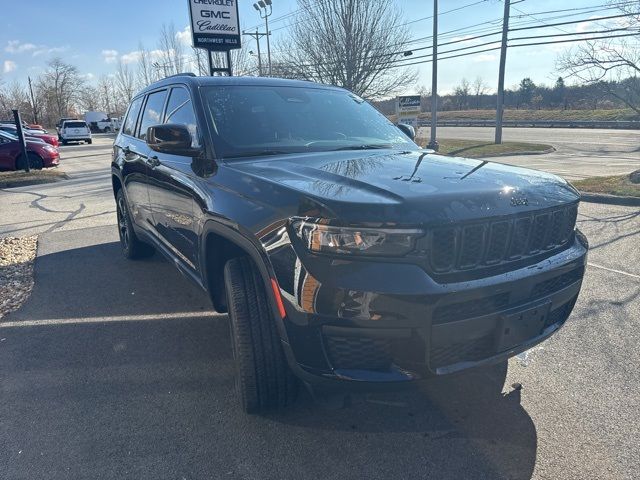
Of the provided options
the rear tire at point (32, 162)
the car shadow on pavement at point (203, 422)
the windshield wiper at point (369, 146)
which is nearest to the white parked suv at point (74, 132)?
the rear tire at point (32, 162)

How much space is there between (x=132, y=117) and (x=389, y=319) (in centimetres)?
433

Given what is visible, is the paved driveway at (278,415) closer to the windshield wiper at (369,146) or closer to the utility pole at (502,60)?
the windshield wiper at (369,146)

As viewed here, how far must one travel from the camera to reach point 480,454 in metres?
2.41

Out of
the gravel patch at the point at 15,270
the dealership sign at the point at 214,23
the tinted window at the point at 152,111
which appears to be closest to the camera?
the tinted window at the point at 152,111

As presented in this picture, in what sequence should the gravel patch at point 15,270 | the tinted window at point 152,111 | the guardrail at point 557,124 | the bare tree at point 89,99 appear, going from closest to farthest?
the tinted window at point 152,111 → the gravel patch at point 15,270 → the guardrail at point 557,124 → the bare tree at point 89,99

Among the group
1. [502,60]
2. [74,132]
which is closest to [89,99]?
[74,132]

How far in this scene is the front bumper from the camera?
6.64 ft

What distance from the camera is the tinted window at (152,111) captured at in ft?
13.9

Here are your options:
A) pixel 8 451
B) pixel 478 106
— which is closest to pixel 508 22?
pixel 8 451

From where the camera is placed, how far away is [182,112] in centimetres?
360

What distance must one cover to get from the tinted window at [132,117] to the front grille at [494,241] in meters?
4.01

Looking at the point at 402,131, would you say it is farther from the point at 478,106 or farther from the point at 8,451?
the point at 478,106

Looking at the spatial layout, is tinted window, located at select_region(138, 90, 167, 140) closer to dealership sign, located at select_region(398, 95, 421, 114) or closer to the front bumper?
the front bumper

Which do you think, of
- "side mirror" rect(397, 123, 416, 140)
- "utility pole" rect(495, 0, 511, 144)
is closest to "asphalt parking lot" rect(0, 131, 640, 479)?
"side mirror" rect(397, 123, 416, 140)
